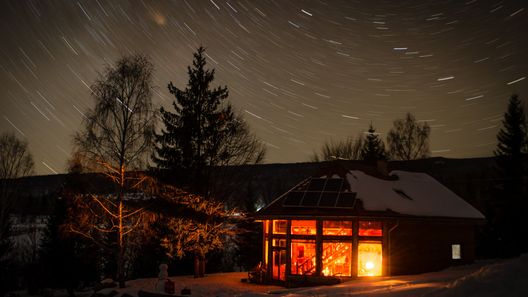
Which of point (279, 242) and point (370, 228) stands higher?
point (370, 228)

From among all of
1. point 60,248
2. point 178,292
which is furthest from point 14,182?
point 178,292

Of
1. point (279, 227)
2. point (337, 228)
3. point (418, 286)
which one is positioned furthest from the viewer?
point (279, 227)

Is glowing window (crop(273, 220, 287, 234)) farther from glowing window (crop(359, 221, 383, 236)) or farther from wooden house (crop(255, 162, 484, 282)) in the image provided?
glowing window (crop(359, 221, 383, 236))

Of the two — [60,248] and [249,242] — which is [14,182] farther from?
[249,242]

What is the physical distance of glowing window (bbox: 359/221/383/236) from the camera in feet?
84.7

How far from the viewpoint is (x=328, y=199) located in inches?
1027

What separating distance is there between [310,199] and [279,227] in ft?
7.77

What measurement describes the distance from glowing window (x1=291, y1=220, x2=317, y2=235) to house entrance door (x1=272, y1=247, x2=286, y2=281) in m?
1.24

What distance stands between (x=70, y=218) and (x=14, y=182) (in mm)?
19213

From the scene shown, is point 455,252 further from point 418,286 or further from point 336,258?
point 418,286

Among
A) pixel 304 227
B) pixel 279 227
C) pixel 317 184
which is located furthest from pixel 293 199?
pixel 279 227

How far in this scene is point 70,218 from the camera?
1051 inches

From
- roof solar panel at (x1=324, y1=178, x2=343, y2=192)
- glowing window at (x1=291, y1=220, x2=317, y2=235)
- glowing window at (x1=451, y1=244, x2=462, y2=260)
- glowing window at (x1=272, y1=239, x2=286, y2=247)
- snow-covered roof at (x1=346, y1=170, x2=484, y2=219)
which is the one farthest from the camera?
glowing window at (x1=451, y1=244, x2=462, y2=260)

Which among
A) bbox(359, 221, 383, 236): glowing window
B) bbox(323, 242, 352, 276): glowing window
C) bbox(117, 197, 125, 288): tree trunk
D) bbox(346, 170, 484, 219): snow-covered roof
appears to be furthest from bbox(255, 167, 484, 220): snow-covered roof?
bbox(117, 197, 125, 288): tree trunk
